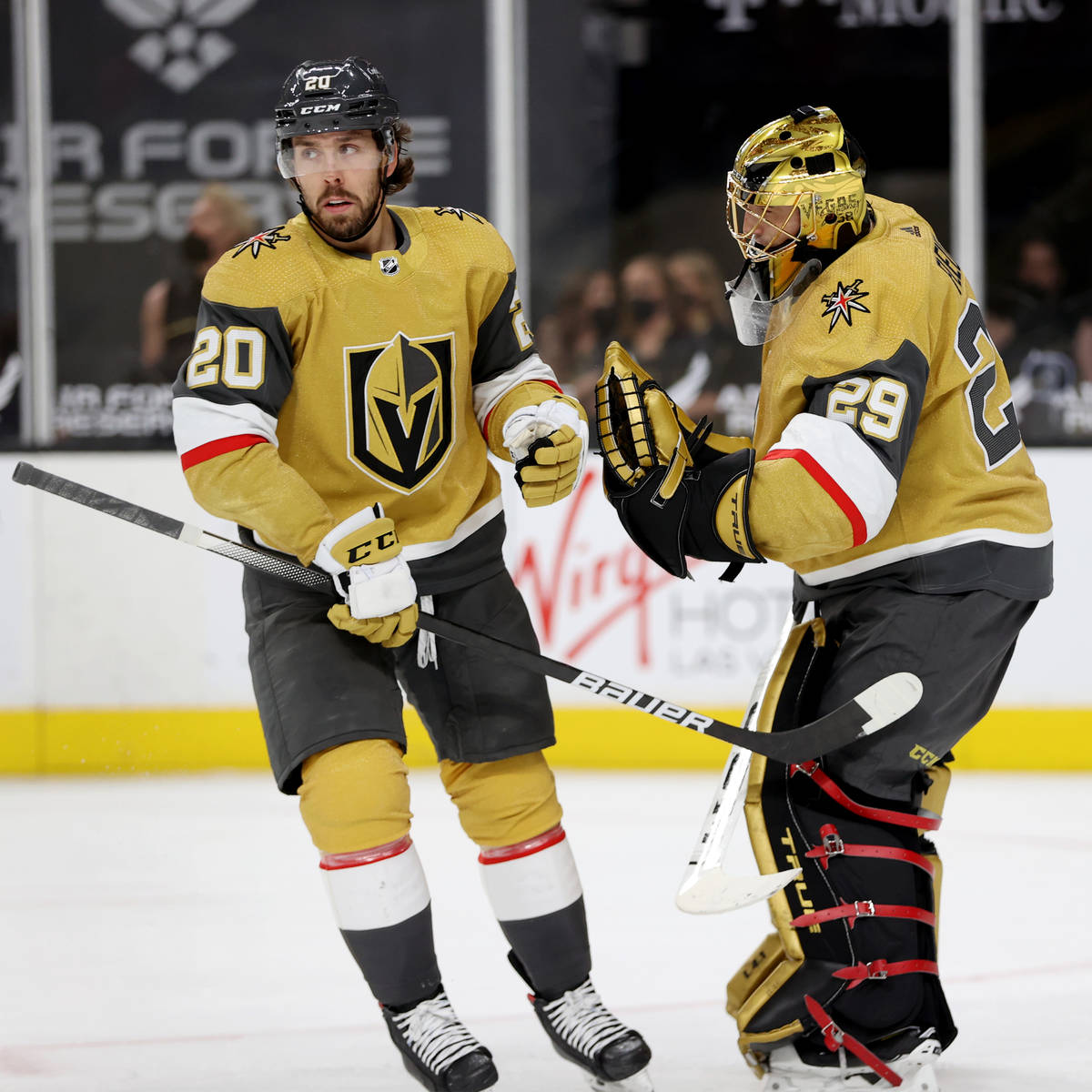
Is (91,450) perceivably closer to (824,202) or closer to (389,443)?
(389,443)

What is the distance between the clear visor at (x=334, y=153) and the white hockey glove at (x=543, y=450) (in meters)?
0.37

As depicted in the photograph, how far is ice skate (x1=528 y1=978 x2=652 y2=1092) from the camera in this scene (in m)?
2.17

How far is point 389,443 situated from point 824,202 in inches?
24.4

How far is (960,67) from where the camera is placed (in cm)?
500

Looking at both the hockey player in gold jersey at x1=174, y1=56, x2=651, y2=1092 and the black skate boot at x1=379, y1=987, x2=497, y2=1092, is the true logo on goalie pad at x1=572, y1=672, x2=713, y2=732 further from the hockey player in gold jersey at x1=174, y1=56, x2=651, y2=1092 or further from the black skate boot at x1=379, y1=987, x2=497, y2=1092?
the black skate boot at x1=379, y1=987, x2=497, y2=1092

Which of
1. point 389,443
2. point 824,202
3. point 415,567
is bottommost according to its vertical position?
point 415,567

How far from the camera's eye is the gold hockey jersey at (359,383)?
210 cm

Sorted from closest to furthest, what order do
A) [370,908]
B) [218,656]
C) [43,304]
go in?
[370,908] → [218,656] → [43,304]

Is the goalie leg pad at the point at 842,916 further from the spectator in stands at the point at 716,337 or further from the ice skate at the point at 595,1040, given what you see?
the spectator in stands at the point at 716,337

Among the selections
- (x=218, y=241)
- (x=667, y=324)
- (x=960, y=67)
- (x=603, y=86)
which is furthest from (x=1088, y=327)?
(x=218, y=241)

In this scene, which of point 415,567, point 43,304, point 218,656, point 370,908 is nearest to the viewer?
point 370,908

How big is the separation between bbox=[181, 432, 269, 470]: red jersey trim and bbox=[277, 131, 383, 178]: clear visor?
1.16 ft

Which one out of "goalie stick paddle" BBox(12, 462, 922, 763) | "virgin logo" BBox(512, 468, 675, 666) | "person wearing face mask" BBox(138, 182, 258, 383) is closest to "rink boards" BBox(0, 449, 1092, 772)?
"virgin logo" BBox(512, 468, 675, 666)

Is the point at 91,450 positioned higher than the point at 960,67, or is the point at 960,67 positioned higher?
the point at 960,67
